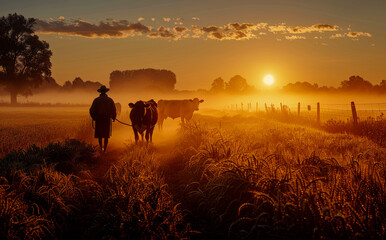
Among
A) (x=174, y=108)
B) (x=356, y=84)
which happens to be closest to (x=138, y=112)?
(x=174, y=108)

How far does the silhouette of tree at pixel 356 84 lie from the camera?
82375 millimetres

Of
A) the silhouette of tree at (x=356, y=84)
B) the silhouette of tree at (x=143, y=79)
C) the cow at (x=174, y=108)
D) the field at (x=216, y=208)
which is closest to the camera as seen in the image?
the field at (x=216, y=208)

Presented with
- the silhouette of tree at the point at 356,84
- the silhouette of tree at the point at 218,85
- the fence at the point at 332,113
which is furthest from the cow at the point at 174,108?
the silhouette of tree at the point at 218,85

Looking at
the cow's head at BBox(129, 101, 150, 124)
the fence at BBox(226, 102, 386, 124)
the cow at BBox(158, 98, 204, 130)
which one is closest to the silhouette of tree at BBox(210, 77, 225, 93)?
the fence at BBox(226, 102, 386, 124)

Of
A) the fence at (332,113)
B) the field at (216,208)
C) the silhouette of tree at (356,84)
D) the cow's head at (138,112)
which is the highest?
the silhouette of tree at (356,84)

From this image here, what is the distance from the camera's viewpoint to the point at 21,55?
46406 millimetres

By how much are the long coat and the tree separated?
1664 inches

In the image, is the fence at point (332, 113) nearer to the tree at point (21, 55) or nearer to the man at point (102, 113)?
the man at point (102, 113)

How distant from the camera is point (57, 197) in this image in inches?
179

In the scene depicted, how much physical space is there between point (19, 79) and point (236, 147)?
47733 mm

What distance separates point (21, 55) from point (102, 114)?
144ft

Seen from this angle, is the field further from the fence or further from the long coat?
the fence

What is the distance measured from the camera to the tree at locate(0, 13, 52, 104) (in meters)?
45.0

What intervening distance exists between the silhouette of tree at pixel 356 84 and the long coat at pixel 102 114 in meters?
87.3
